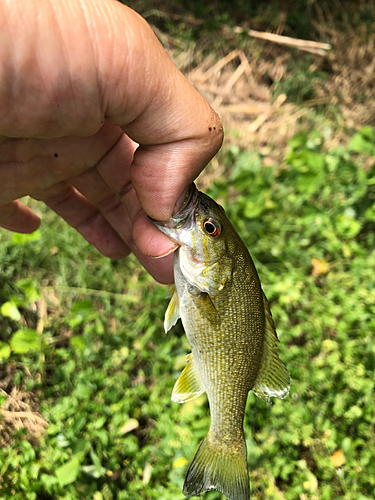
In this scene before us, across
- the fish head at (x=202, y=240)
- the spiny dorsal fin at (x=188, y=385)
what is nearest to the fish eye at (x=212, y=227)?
the fish head at (x=202, y=240)

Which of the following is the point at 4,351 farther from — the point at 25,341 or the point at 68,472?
the point at 68,472

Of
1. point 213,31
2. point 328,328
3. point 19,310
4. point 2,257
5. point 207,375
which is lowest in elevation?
point 19,310

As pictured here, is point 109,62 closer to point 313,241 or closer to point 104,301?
point 104,301

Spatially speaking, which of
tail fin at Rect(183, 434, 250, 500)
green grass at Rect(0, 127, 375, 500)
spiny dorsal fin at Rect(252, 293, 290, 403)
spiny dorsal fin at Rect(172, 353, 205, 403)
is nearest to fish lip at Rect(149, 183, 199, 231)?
spiny dorsal fin at Rect(252, 293, 290, 403)

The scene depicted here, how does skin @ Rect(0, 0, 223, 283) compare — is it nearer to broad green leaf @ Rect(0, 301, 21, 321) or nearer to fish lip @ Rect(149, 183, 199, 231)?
fish lip @ Rect(149, 183, 199, 231)

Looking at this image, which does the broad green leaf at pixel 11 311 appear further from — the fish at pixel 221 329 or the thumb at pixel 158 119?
the thumb at pixel 158 119

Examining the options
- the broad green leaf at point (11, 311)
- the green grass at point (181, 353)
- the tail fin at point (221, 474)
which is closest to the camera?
the tail fin at point (221, 474)

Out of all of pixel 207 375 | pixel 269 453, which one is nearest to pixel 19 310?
pixel 207 375
